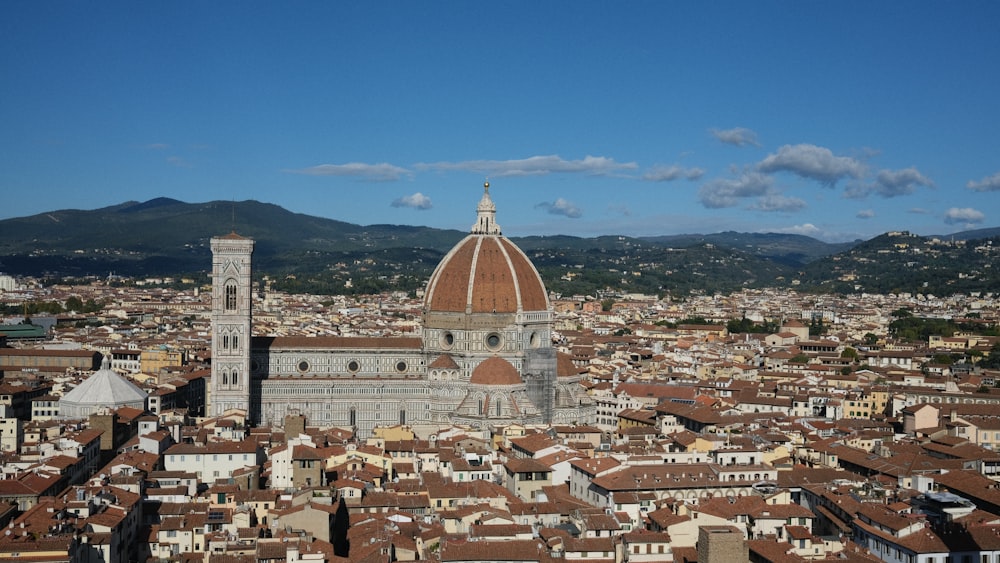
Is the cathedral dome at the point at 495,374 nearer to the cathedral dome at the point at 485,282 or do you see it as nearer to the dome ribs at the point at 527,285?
the cathedral dome at the point at 485,282

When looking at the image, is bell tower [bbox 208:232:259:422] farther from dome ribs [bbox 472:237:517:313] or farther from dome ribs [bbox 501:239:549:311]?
dome ribs [bbox 501:239:549:311]

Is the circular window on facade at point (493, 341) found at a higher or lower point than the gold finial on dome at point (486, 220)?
lower

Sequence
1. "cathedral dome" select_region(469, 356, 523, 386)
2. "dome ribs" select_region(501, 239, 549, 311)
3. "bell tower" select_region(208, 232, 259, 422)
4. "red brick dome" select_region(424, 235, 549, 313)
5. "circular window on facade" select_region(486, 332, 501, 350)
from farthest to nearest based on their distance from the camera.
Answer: "dome ribs" select_region(501, 239, 549, 311)
"red brick dome" select_region(424, 235, 549, 313)
"circular window on facade" select_region(486, 332, 501, 350)
"bell tower" select_region(208, 232, 259, 422)
"cathedral dome" select_region(469, 356, 523, 386)

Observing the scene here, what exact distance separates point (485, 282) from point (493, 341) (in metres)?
3.25

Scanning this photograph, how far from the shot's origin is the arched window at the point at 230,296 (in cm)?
6069

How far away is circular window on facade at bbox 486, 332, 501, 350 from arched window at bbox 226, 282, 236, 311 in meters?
13.4

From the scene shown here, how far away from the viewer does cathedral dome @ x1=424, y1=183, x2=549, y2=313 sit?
64.0 metres

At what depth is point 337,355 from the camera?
6325 centimetres

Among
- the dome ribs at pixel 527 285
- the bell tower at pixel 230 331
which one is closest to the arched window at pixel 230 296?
the bell tower at pixel 230 331

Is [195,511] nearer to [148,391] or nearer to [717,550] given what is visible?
[717,550]

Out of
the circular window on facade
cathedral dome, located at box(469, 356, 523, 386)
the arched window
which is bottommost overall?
cathedral dome, located at box(469, 356, 523, 386)

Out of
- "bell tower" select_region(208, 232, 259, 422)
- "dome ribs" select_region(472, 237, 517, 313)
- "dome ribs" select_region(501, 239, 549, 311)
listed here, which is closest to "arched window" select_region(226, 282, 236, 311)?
"bell tower" select_region(208, 232, 259, 422)

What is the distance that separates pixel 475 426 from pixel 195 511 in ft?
76.1

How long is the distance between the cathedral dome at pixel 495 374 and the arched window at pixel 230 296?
12774 millimetres
